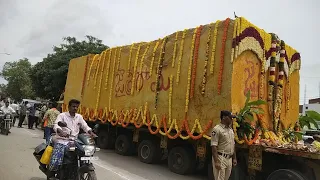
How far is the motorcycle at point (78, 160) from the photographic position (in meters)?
4.53

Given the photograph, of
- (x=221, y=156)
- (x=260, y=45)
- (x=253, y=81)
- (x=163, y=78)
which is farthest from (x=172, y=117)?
(x=221, y=156)

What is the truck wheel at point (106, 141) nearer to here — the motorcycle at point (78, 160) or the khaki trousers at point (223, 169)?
the motorcycle at point (78, 160)

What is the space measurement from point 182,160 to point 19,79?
4889 centimetres

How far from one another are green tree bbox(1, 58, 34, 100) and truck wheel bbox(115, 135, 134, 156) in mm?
40794

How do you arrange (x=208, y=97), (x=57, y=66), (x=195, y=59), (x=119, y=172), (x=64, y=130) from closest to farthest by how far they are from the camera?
(x=64, y=130) < (x=208, y=97) < (x=119, y=172) < (x=195, y=59) < (x=57, y=66)

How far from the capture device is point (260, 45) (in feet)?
24.3

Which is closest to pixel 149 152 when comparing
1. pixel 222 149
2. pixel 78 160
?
pixel 78 160

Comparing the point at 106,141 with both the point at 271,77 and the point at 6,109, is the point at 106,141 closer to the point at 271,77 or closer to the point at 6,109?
the point at 6,109

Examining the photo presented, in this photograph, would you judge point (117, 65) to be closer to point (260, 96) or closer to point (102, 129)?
point (102, 129)

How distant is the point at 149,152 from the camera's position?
351 inches

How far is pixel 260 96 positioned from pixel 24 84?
4953cm

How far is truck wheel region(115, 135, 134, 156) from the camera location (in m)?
10.1

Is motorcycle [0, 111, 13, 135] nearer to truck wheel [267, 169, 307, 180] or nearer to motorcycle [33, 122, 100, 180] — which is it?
motorcycle [33, 122, 100, 180]

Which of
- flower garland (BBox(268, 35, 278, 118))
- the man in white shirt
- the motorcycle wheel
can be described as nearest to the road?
the motorcycle wheel
